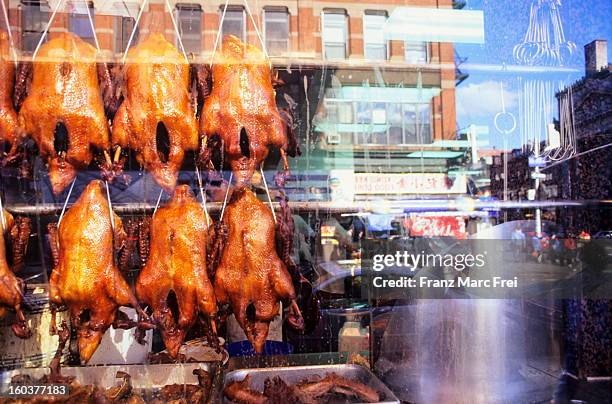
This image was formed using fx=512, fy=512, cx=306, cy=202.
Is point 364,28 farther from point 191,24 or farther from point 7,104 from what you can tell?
point 7,104

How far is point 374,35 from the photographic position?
398 cm

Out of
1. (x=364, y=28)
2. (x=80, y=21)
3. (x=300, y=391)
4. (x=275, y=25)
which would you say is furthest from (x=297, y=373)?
(x=80, y=21)

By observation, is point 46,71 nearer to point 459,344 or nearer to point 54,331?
point 54,331

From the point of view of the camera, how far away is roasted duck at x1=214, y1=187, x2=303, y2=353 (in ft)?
9.93

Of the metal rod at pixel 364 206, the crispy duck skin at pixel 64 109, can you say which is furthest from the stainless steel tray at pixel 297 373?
the crispy duck skin at pixel 64 109

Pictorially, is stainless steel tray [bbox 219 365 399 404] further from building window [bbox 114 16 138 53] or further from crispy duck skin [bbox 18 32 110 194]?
building window [bbox 114 16 138 53]

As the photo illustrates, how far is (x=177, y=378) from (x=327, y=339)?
49.9 inches

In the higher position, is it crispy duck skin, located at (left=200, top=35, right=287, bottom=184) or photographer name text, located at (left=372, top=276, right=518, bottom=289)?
crispy duck skin, located at (left=200, top=35, right=287, bottom=184)

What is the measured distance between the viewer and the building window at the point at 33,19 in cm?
411

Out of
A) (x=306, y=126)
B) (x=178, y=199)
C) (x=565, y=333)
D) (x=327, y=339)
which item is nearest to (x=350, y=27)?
(x=306, y=126)

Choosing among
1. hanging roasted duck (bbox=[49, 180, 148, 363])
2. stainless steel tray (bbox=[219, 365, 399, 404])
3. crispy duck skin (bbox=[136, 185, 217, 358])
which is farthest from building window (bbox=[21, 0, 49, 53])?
stainless steel tray (bbox=[219, 365, 399, 404])

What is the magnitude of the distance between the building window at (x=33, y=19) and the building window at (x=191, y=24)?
1.03 m

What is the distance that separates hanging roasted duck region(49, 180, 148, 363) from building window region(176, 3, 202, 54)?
174 centimetres

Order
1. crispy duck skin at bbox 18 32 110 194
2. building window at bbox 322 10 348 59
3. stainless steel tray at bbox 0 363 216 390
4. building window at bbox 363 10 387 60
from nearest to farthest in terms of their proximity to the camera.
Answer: crispy duck skin at bbox 18 32 110 194 < stainless steel tray at bbox 0 363 216 390 < building window at bbox 363 10 387 60 < building window at bbox 322 10 348 59
